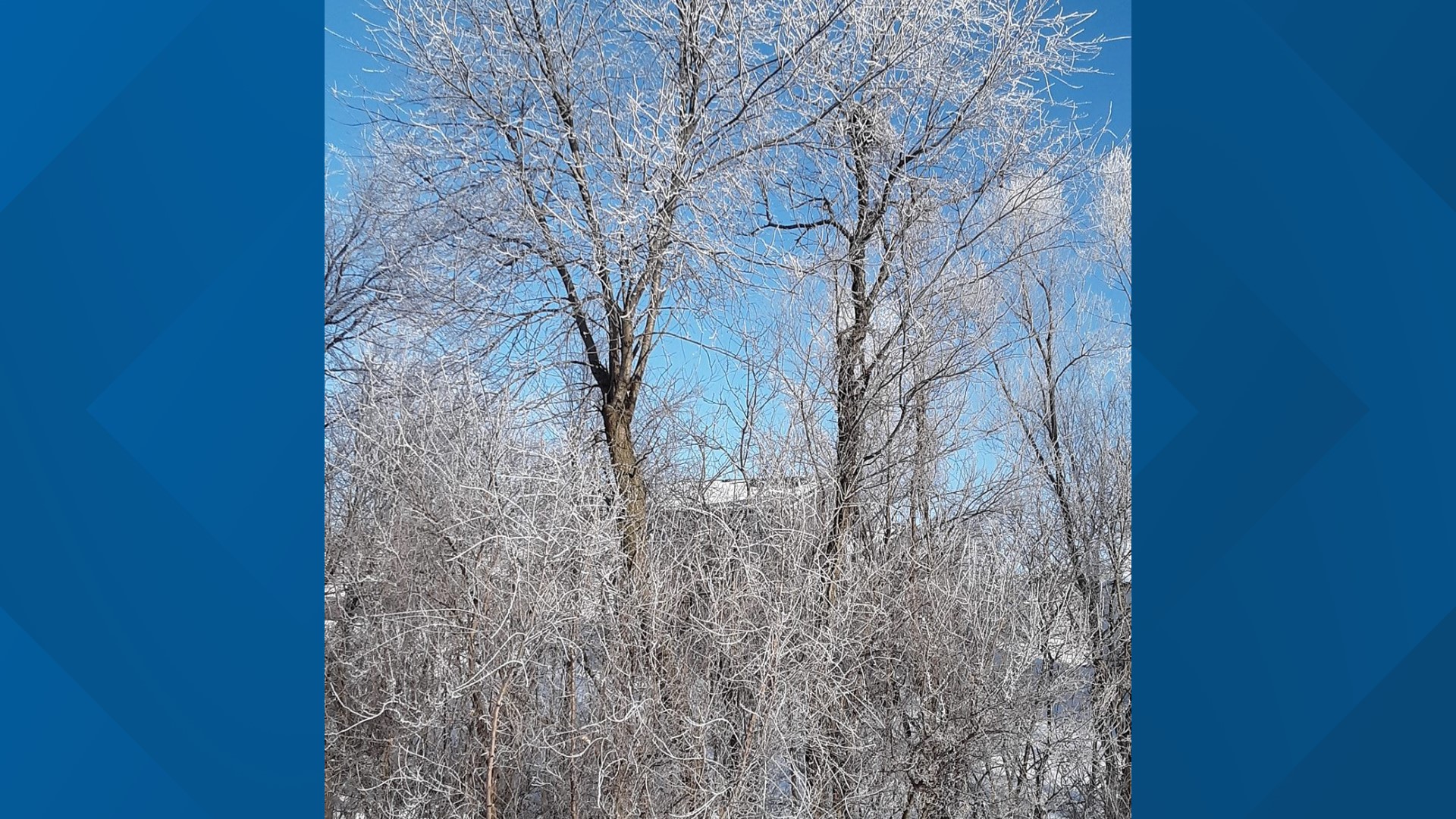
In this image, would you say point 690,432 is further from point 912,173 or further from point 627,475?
point 912,173

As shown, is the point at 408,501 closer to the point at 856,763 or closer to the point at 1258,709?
the point at 856,763

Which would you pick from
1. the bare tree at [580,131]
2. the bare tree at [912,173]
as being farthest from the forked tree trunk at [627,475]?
the bare tree at [912,173]

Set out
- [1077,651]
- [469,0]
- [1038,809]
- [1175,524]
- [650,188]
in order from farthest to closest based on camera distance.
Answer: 1. [1077,651]
2. [1038,809]
3. [469,0]
4. [650,188]
5. [1175,524]

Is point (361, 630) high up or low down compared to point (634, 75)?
down

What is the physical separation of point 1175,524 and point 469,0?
145 inches

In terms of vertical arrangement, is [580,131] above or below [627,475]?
above

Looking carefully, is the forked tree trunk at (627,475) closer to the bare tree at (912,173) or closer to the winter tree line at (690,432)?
the winter tree line at (690,432)

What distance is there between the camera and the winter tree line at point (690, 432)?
11.1ft

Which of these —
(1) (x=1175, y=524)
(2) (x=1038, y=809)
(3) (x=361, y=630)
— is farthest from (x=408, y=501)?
(2) (x=1038, y=809)

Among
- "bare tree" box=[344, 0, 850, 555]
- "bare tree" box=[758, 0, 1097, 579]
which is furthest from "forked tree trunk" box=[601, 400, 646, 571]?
"bare tree" box=[758, 0, 1097, 579]

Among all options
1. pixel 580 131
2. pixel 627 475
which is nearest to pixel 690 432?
pixel 627 475

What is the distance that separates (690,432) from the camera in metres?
3.95

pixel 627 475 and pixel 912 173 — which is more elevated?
pixel 912 173

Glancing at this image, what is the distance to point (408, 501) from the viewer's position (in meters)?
3.59
